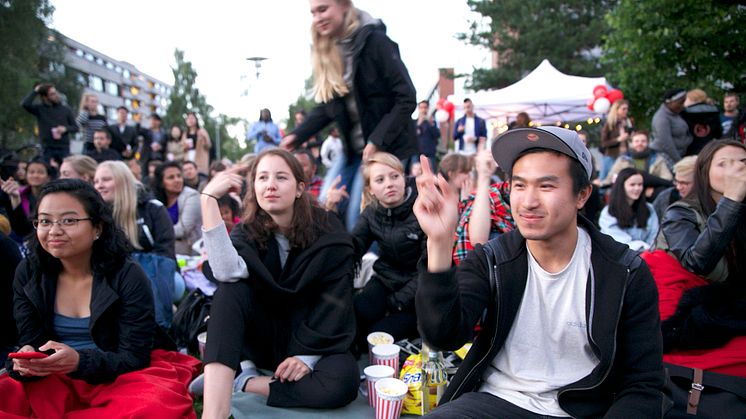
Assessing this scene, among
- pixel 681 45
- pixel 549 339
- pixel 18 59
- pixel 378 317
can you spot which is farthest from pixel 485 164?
pixel 18 59

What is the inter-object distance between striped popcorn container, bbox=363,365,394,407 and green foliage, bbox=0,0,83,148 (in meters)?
27.9

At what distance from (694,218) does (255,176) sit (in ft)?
8.42

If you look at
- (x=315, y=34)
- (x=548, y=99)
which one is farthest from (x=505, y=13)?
(x=315, y=34)

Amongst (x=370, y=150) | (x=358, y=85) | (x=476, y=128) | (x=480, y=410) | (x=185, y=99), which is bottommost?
(x=480, y=410)

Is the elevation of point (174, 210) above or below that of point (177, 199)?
below

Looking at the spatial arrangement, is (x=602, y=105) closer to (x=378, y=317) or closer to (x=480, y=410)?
(x=378, y=317)

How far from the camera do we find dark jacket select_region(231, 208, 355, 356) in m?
2.89

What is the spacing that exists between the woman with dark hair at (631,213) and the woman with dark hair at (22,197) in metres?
5.52

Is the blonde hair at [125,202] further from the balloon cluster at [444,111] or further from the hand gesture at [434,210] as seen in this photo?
the balloon cluster at [444,111]

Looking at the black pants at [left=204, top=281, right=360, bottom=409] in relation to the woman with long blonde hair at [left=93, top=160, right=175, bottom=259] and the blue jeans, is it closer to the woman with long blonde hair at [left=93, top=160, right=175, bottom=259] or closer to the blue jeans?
the blue jeans

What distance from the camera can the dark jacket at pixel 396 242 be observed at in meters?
3.72

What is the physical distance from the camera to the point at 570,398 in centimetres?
179

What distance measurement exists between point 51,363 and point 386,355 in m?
1.76

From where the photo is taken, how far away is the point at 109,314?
8.57 feet
